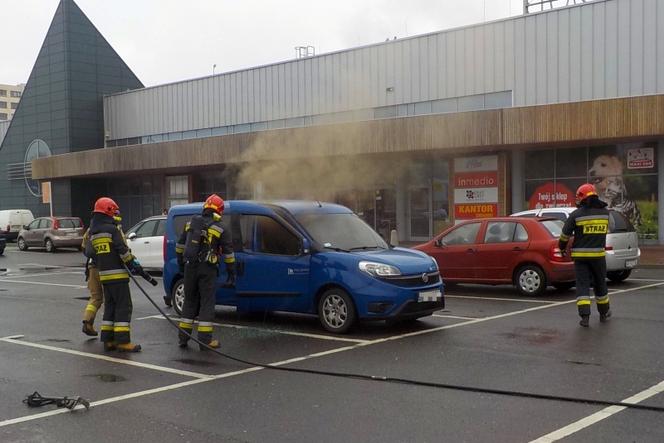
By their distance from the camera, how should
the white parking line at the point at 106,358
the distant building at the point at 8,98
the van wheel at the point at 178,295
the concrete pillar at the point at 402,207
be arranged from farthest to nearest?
the distant building at the point at 8,98, the concrete pillar at the point at 402,207, the van wheel at the point at 178,295, the white parking line at the point at 106,358

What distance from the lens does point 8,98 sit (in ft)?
424

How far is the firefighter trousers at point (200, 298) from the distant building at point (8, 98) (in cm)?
13422

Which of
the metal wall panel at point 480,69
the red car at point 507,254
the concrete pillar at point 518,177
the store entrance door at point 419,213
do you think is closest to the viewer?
the red car at point 507,254

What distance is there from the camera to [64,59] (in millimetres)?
39000

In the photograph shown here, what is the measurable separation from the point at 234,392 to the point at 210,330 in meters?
1.89

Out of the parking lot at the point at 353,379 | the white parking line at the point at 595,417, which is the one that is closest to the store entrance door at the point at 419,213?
the parking lot at the point at 353,379

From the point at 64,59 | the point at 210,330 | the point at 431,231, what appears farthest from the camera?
the point at 64,59

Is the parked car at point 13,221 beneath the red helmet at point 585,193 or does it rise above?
beneath

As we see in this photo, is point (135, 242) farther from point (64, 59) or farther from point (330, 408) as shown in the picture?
point (64, 59)

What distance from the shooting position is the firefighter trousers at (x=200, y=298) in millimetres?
7625

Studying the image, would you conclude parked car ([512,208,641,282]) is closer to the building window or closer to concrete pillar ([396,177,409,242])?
concrete pillar ([396,177,409,242])

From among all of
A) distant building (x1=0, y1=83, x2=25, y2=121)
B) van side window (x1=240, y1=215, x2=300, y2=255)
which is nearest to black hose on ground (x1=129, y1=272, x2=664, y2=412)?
van side window (x1=240, y1=215, x2=300, y2=255)

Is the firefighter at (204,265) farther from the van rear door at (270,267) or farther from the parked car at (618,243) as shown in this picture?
the parked car at (618,243)

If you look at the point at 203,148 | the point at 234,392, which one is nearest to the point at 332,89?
the point at 203,148
